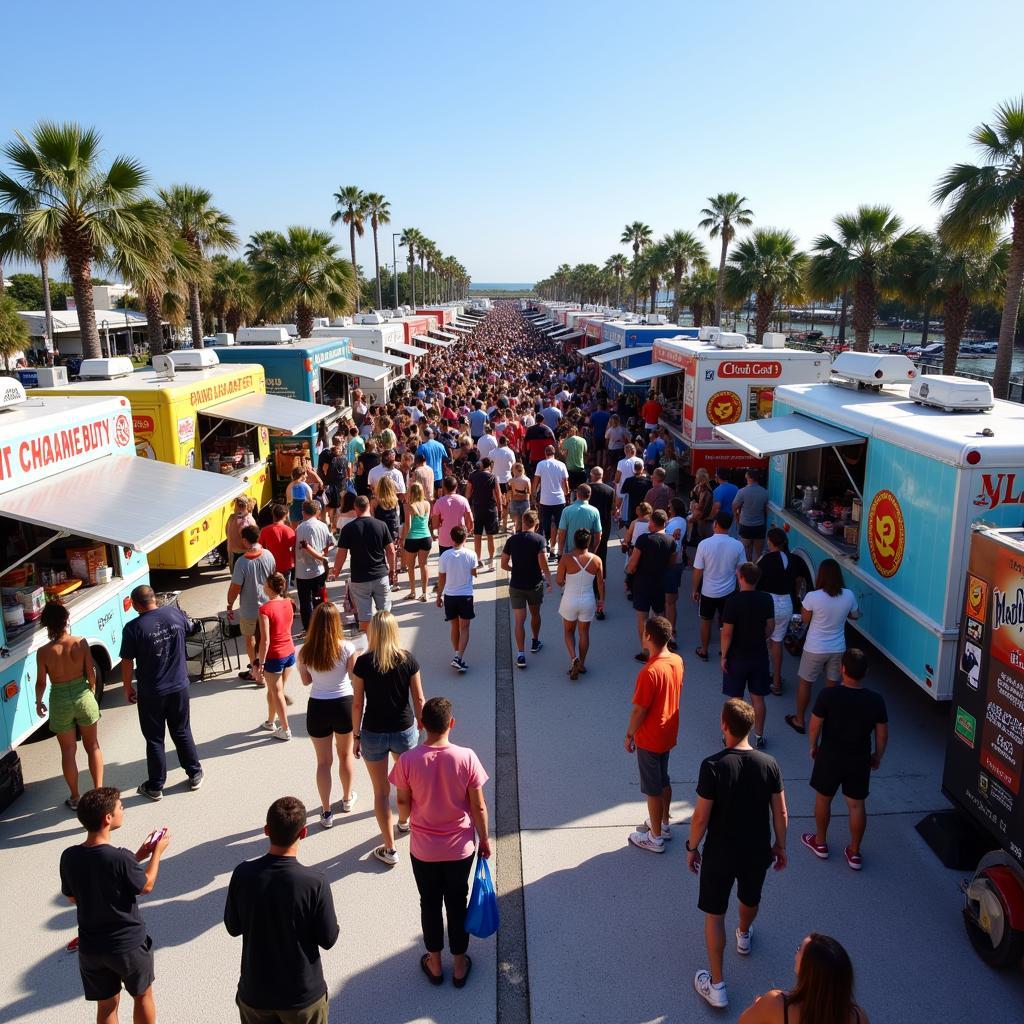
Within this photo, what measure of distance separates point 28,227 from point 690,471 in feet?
37.5

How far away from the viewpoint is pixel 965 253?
20.0m

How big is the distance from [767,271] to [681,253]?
18510 mm

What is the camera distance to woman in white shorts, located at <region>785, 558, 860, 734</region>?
639cm

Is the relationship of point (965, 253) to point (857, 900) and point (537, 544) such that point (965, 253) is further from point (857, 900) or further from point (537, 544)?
point (857, 900)

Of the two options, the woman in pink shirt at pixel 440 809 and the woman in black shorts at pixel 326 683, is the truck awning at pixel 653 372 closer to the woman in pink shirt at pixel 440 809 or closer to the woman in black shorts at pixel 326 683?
the woman in black shorts at pixel 326 683

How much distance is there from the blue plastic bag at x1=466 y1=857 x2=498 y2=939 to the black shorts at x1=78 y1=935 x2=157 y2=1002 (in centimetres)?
148

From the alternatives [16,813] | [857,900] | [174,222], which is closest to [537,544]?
[857,900]

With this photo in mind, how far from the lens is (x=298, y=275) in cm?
2594

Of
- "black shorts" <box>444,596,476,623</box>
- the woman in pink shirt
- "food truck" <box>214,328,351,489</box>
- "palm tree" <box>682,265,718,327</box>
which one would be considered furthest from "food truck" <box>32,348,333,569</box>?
"palm tree" <box>682,265,718,327</box>

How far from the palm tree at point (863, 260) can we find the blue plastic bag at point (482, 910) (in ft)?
69.3

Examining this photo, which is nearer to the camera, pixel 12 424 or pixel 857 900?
pixel 857 900

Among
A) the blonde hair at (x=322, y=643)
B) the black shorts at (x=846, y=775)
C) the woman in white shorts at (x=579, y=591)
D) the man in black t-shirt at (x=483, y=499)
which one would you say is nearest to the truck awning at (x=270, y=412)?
the man in black t-shirt at (x=483, y=499)

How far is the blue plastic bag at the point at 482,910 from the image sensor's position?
4125mm

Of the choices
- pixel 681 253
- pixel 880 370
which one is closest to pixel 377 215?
pixel 681 253
